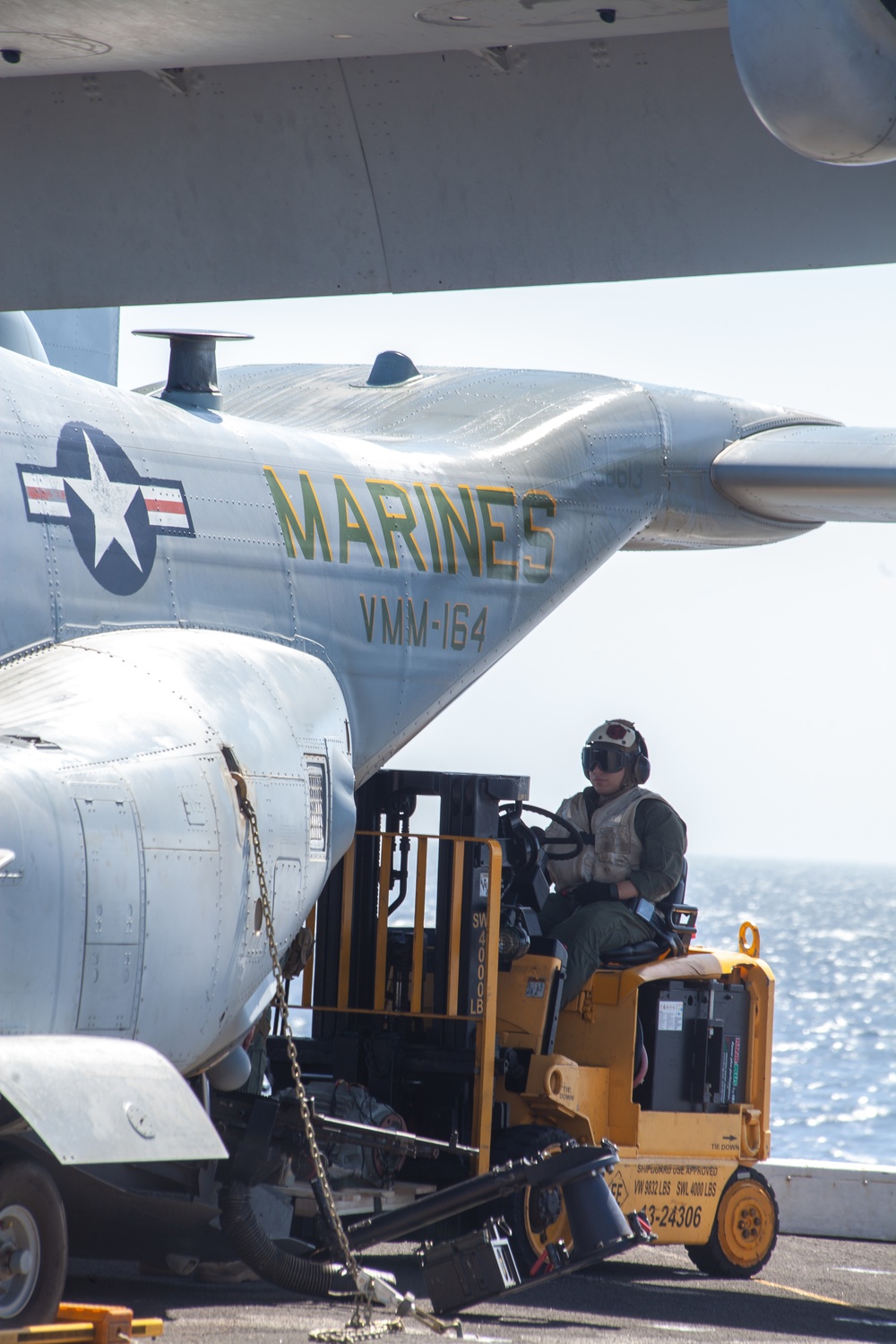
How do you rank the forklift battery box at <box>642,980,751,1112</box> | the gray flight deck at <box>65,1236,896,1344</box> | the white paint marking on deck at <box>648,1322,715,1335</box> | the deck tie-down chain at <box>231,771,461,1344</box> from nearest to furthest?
the deck tie-down chain at <box>231,771,461,1344</box>, the gray flight deck at <box>65,1236,896,1344</box>, the white paint marking on deck at <box>648,1322,715,1335</box>, the forklift battery box at <box>642,980,751,1112</box>

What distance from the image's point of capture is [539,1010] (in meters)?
9.05

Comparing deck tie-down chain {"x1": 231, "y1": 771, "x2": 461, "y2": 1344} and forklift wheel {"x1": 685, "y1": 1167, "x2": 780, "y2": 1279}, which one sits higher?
deck tie-down chain {"x1": 231, "y1": 771, "x2": 461, "y2": 1344}

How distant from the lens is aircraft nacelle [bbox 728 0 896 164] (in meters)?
4.19

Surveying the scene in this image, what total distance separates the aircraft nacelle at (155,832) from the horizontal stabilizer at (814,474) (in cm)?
493

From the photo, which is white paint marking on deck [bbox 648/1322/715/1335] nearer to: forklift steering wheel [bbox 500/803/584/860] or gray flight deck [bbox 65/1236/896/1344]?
gray flight deck [bbox 65/1236/896/1344]

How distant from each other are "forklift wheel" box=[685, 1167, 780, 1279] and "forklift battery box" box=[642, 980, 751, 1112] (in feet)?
1.47

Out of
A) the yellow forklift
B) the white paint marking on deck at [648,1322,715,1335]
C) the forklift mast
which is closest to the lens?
the white paint marking on deck at [648,1322,715,1335]

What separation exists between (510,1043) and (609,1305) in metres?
1.34

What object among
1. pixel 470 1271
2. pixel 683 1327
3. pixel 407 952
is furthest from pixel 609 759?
pixel 470 1271

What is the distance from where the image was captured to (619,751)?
9.90 metres

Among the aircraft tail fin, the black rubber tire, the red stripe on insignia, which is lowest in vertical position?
the black rubber tire

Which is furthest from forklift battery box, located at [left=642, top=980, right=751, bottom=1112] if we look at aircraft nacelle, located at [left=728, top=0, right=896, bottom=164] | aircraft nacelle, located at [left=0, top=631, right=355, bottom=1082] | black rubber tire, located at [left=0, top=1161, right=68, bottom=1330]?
aircraft nacelle, located at [left=728, top=0, right=896, bottom=164]

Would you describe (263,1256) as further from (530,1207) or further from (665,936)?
(665,936)

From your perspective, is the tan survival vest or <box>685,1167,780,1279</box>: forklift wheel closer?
<box>685,1167,780,1279</box>: forklift wheel
